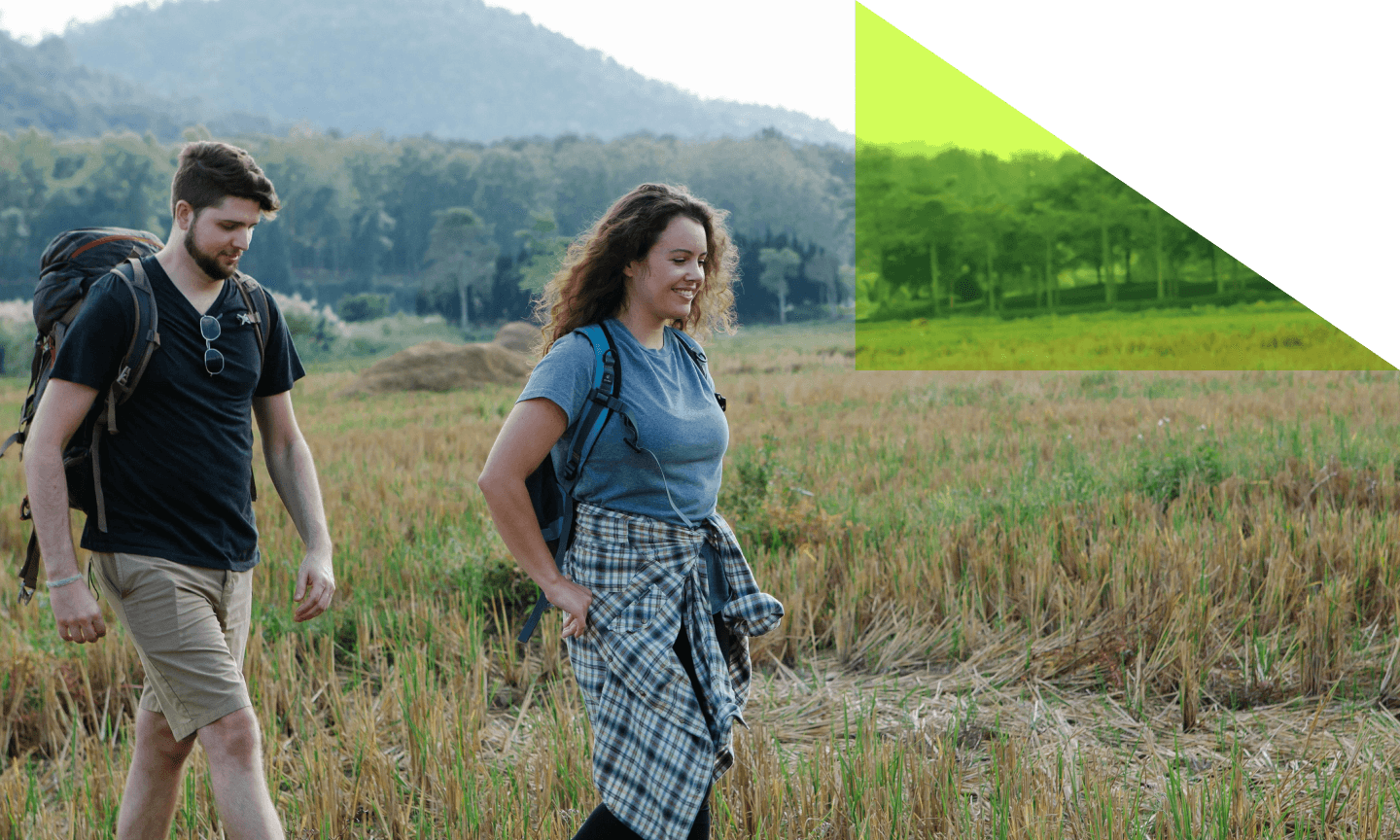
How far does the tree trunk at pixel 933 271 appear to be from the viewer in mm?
39844

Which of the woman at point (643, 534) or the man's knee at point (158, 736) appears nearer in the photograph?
the woman at point (643, 534)

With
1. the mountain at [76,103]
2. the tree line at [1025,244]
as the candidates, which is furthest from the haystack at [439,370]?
the mountain at [76,103]

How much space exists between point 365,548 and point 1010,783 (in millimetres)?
4741

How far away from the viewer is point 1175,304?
112ft

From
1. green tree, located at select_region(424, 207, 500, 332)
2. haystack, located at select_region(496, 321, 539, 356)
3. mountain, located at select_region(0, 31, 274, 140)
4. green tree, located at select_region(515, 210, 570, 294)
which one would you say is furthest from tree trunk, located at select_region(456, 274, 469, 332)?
mountain, located at select_region(0, 31, 274, 140)

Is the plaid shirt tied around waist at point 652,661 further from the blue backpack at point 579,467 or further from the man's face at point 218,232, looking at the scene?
the man's face at point 218,232

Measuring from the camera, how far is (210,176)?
2301 millimetres

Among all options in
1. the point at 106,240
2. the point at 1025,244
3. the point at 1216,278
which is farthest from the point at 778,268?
the point at 106,240

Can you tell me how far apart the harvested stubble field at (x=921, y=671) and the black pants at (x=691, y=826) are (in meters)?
0.56

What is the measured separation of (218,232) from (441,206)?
9299 cm

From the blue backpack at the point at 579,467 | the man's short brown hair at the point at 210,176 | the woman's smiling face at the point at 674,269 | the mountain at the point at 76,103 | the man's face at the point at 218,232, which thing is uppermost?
the mountain at the point at 76,103

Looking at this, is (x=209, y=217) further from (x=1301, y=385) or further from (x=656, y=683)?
(x=1301, y=385)

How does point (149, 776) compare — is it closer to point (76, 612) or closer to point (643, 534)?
point (76, 612)

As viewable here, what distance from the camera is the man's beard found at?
233cm
